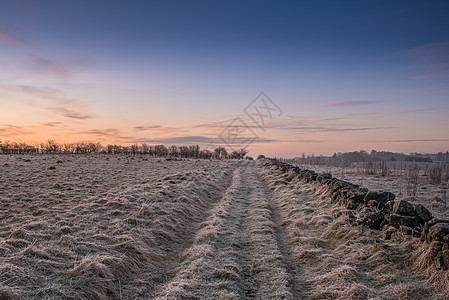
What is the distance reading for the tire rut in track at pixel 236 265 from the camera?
5242mm

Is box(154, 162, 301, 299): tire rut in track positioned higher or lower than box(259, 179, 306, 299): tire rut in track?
higher

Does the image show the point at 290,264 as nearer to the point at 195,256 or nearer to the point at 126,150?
the point at 195,256

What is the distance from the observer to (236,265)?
6.26 metres

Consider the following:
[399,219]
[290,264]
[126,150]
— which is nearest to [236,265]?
[290,264]

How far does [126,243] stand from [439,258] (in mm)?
7399

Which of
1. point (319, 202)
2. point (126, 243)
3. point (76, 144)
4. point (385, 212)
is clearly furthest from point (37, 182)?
point (76, 144)

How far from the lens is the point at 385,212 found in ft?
26.6

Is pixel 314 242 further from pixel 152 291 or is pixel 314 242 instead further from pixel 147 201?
pixel 147 201

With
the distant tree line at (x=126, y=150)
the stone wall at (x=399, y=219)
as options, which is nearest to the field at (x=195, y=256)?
the stone wall at (x=399, y=219)

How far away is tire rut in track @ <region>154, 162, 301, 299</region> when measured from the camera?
5242 millimetres

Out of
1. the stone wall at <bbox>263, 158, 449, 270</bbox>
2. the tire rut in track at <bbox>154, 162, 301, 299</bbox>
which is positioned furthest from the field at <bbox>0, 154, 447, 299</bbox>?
the stone wall at <bbox>263, 158, 449, 270</bbox>

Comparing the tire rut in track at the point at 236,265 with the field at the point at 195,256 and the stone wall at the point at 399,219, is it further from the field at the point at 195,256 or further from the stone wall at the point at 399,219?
the stone wall at the point at 399,219

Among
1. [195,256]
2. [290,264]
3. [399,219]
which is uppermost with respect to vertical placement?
[399,219]

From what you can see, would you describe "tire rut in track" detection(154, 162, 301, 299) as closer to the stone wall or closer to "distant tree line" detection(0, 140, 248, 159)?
the stone wall
